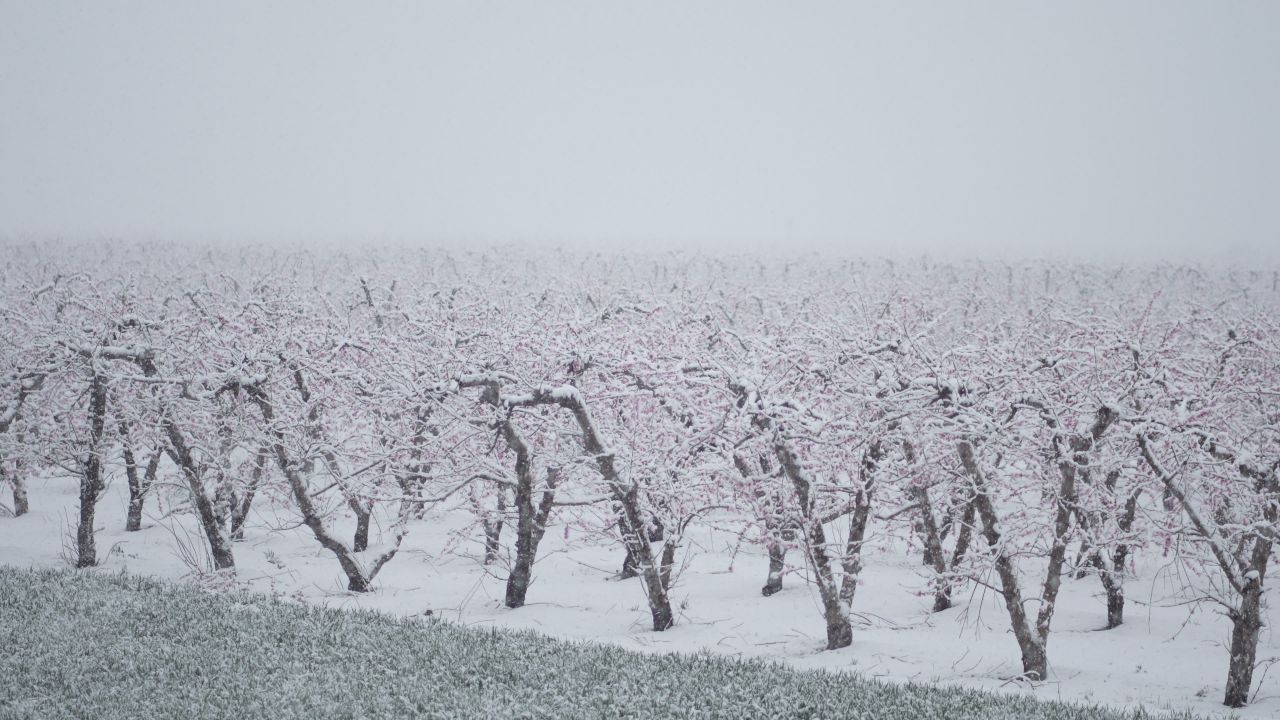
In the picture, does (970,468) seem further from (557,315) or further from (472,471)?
(557,315)

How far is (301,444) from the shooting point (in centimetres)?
1703

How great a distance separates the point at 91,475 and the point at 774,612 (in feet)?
52.2

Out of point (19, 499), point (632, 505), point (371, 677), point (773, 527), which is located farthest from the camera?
point (19, 499)

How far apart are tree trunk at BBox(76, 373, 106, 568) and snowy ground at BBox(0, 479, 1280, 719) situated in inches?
40.0

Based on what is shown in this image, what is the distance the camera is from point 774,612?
1669 centimetres

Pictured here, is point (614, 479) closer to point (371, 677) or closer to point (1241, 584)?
point (371, 677)

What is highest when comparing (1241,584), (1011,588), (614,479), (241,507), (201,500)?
(614,479)

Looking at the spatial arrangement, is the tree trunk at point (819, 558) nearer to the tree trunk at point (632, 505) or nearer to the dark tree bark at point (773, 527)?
the dark tree bark at point (773, 527)

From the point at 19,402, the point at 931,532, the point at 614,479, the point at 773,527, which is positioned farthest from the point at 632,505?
the point at 19,402

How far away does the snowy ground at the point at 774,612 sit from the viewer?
40.5 ft

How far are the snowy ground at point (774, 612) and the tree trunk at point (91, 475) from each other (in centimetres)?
102

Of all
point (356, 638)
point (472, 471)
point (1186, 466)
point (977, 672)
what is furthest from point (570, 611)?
point (1186, 466)

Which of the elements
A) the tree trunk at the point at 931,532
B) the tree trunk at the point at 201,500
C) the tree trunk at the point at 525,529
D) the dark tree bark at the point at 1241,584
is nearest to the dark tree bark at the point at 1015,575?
the tree trunk at the point at 931,532

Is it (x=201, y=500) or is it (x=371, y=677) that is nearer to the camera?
(x=371, y=677)
